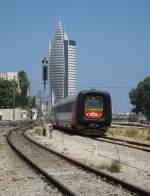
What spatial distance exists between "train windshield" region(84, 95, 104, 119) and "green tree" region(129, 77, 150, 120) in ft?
286

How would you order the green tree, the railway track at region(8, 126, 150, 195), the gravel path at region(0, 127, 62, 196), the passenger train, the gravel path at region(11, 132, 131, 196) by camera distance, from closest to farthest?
the railway track at region(8, 126, 150, 195)
the gravel path at region(11, 132, 131, 196)
the gravel path at region(0, 127, 62, 196)
the passenger train
the green tree

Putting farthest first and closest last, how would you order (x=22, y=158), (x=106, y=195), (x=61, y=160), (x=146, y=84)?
(x=146, y=84)
(x=22, y=158)
(x=61, y=160)
(x=106, y=195)

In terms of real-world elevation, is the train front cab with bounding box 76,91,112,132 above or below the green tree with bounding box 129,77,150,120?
below

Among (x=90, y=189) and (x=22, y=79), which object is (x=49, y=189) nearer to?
(x=90, y=189)

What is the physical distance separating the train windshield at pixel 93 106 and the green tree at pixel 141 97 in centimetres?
8714

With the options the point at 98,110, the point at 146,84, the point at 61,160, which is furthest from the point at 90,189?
the point at 146,84

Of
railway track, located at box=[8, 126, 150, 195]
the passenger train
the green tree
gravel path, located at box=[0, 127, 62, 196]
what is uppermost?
the green tree

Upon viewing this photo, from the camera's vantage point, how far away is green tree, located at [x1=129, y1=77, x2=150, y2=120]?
427 ft

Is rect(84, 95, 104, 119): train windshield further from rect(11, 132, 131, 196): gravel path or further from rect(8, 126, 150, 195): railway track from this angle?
rect(8, 126, 150, 195): railway track

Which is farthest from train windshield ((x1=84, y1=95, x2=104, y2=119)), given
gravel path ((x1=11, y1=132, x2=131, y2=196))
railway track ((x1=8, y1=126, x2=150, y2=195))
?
railway track ((x1=8, y1=126, x2=150, y2=195))

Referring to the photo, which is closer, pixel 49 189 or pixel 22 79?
pixel 49 189

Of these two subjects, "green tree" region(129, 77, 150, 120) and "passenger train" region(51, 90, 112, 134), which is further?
"green tree" region(129, 77, 150, 120)

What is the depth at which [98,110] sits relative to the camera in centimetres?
4278

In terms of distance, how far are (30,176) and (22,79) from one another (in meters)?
150
